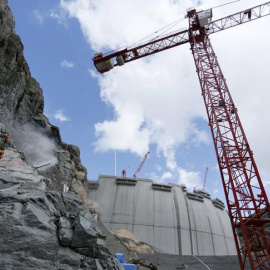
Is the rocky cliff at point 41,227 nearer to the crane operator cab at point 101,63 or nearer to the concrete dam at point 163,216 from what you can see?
the crane operator cab at point 101,63

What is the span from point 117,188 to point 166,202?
9578mm

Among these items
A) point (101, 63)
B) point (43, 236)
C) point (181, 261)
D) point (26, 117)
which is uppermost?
point (101, 63)

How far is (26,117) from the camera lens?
33656mm

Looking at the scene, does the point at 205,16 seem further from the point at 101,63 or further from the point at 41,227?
the point at 41,227

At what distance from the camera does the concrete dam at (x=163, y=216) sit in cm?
4500

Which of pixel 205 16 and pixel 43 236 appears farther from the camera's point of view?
pixel 205 16

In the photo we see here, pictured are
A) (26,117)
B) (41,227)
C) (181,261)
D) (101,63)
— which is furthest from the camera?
(101,63)

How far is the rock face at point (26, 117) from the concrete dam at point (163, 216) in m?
12.3

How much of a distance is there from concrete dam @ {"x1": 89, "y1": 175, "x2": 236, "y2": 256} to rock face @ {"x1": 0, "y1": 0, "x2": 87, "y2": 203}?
12302 millimetres

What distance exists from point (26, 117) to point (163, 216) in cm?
2830

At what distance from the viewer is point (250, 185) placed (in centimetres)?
2467

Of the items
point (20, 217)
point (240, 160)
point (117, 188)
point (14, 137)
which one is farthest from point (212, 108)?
point (117, 188)

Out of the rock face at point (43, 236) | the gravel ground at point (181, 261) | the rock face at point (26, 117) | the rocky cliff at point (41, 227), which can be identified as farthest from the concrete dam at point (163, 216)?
the rock face at point (43, 236)

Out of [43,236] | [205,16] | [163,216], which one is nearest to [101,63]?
[205,16]
